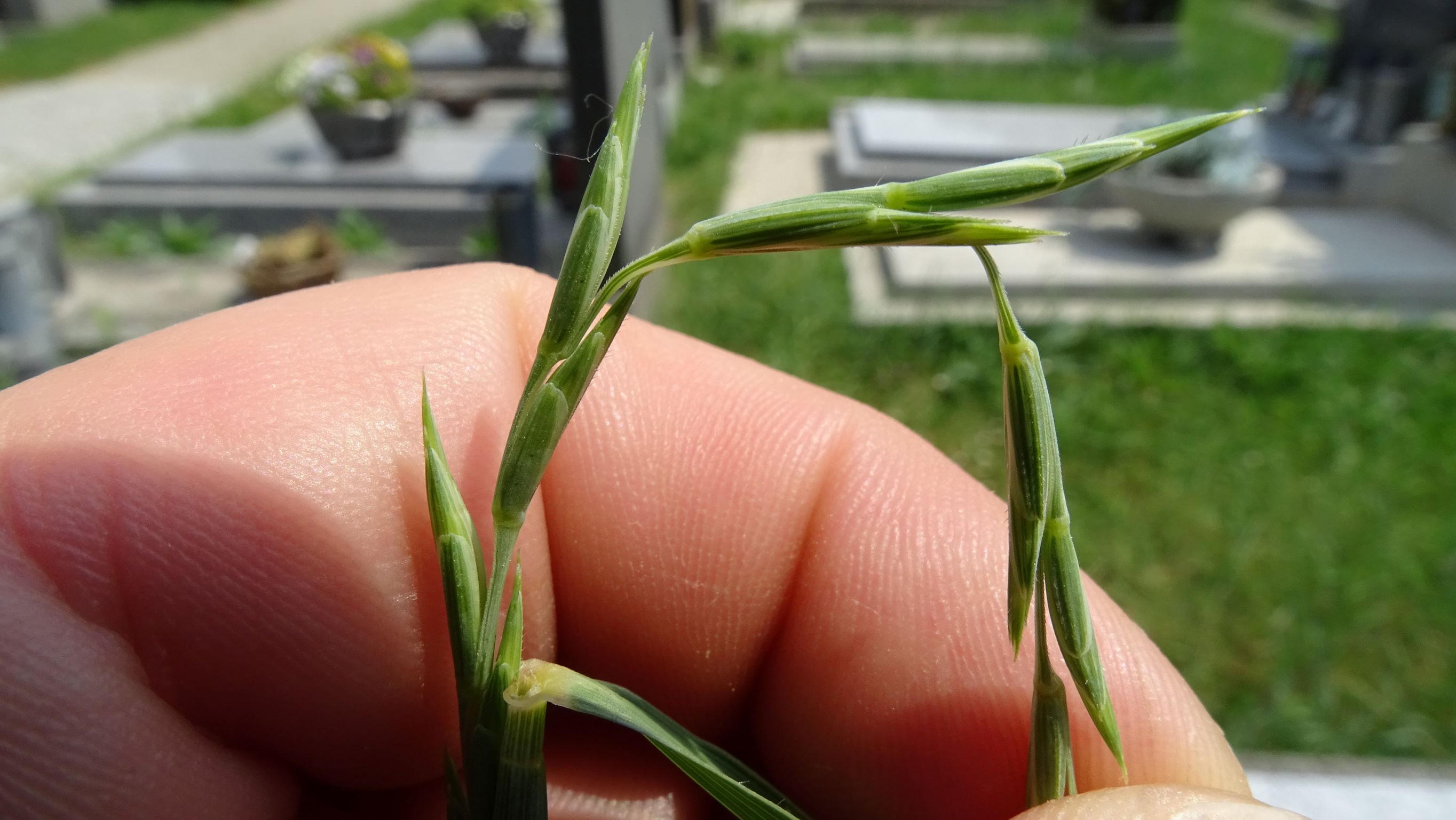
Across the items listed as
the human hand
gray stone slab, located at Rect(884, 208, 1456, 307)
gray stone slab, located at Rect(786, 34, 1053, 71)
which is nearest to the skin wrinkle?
the human hand

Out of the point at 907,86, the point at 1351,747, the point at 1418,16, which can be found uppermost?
the point at 1418,16

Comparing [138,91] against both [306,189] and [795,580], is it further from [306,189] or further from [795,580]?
[795,580]

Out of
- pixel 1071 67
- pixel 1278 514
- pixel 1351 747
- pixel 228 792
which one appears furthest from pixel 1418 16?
pixel 228 792

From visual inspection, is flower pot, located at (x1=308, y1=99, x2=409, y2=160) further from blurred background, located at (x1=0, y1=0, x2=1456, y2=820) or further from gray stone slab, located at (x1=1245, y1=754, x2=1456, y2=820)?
gray stone slab, located at (x1=1245, y1=754, x2=1456, y2=820)

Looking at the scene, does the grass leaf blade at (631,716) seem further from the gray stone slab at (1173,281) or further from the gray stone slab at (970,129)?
Result: the gray stone slab at (970,129)

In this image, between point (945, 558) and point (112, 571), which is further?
point (945, 558)

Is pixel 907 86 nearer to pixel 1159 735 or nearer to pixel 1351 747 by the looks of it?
pixel 1351 747

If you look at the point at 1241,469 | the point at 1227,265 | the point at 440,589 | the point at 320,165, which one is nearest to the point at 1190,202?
the point at 1227,265
